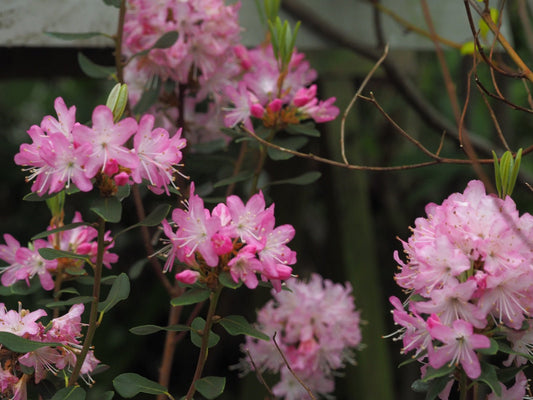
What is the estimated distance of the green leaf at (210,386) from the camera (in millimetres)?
884

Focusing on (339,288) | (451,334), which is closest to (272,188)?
(339,288)

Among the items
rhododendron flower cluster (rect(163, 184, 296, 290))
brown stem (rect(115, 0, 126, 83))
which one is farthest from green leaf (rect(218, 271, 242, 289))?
brown stem (rect(115, 0, 126, 83))

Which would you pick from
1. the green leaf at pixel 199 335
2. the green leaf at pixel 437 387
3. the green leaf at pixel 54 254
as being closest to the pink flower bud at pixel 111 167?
the green leaf at pixel 54 254

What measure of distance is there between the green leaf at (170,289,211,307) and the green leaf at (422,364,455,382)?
0.28 m

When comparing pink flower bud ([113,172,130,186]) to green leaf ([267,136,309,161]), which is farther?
green leaf ([267,136,309,161])

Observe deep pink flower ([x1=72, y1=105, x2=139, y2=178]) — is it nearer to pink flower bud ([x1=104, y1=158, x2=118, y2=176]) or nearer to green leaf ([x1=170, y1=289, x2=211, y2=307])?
pink flower bud ([x1=104, y1=158, x2=118, y2=176])

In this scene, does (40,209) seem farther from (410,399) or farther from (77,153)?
(77,153)

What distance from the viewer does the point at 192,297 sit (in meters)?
0.87

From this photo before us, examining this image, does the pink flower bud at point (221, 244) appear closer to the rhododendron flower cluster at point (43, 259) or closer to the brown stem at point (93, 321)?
the brown stem at point (93, 321)

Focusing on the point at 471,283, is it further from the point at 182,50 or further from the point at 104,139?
the point at 182,50

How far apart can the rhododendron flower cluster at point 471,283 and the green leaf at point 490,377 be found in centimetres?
1

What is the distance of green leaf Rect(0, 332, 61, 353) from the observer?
82 cm

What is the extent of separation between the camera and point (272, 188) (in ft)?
7.01

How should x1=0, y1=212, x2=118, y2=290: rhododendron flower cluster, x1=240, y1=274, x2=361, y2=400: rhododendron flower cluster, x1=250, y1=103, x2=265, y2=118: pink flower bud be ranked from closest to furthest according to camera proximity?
x1=0, y1=212, x2=118, y2=290: rhododendron flower cluster → x1=250, y1=103, x2=265, y2=118: pink flower bud → x1=240, y1=274, x2=361, y2=400: rhododendron flower cluster
